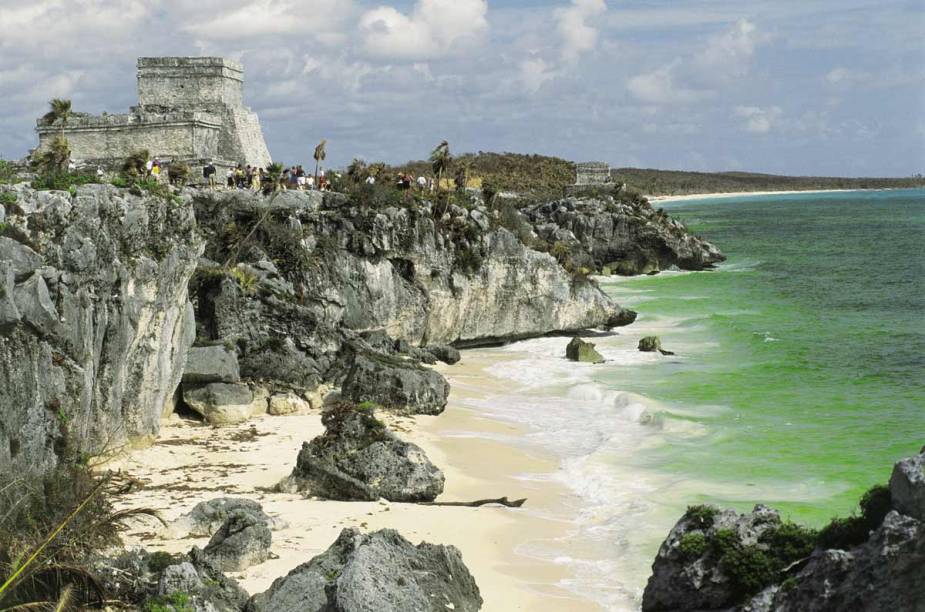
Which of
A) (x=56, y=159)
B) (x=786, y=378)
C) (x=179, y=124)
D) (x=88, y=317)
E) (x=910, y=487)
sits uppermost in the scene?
(x=179, y=124)

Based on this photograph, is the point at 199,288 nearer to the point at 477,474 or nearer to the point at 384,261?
the point at 384,261

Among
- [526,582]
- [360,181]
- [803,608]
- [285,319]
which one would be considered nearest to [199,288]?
[285,319]

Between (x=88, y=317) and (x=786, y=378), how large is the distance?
64.9 feet

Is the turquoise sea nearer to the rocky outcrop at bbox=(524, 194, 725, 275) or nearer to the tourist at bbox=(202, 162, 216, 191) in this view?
the tourist at bbox=(202, 162, 216, 191)

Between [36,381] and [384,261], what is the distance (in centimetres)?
1660

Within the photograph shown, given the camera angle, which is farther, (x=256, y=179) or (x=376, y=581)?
(x=256, y=179)

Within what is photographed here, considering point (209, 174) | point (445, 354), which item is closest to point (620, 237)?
point (445, 354)

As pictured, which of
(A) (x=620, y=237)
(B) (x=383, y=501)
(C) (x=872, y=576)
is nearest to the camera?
(C) (x=872, y=576)

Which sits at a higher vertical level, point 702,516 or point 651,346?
point 702,516

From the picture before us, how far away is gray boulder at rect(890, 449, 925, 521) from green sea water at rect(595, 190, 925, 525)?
8.54 metres

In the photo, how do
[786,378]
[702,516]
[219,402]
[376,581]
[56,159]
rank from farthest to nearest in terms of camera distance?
[786,378] → [219,402] → [56,159] → [702,516] → [376,581]

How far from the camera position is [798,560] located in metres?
9.38

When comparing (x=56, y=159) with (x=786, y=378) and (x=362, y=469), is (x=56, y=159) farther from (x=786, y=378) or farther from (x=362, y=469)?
(x=786, y=378)

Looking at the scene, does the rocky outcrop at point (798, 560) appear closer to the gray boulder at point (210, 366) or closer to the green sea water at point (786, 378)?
the green sea water at point (786, 378)
